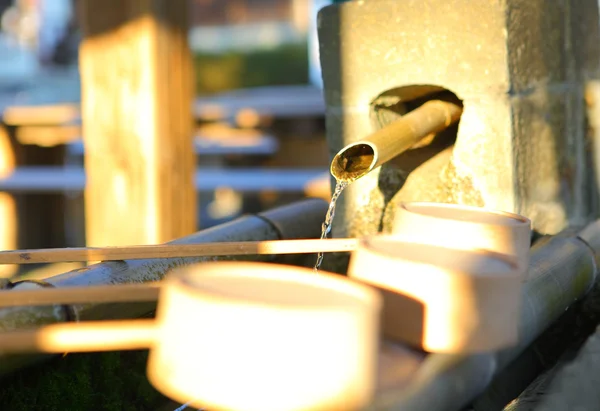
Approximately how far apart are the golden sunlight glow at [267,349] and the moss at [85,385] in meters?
0.67

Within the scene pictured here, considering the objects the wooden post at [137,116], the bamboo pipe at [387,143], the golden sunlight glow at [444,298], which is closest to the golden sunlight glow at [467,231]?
the golden sunlight glow at [444,298]

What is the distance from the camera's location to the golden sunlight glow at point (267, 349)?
845 mm

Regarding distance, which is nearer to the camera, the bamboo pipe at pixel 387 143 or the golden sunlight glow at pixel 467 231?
the golden sunlight glow at pixel 467 231

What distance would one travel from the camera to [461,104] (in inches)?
87.6

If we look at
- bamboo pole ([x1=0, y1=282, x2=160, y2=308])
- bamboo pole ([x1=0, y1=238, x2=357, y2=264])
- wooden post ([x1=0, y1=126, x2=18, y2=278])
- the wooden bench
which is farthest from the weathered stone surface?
wooden post ([x1=0, y1=126, x2=18, y2=278])

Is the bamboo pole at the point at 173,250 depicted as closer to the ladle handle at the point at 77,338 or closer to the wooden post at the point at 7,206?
the ladle handle at the point at 77,338

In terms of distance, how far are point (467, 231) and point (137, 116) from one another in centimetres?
223

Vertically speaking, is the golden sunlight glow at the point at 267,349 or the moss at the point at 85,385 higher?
the golden sunlight glow at the point at 267,349

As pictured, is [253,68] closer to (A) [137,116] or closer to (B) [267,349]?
(A) [137,116]

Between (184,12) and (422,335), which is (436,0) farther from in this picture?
(184,12)

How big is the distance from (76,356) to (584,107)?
177 cm

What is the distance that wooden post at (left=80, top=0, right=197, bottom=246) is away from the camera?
127 inches

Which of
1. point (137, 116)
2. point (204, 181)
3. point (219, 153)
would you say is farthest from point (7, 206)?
point (137, 116)

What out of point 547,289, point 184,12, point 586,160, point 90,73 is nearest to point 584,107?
point 586,160
